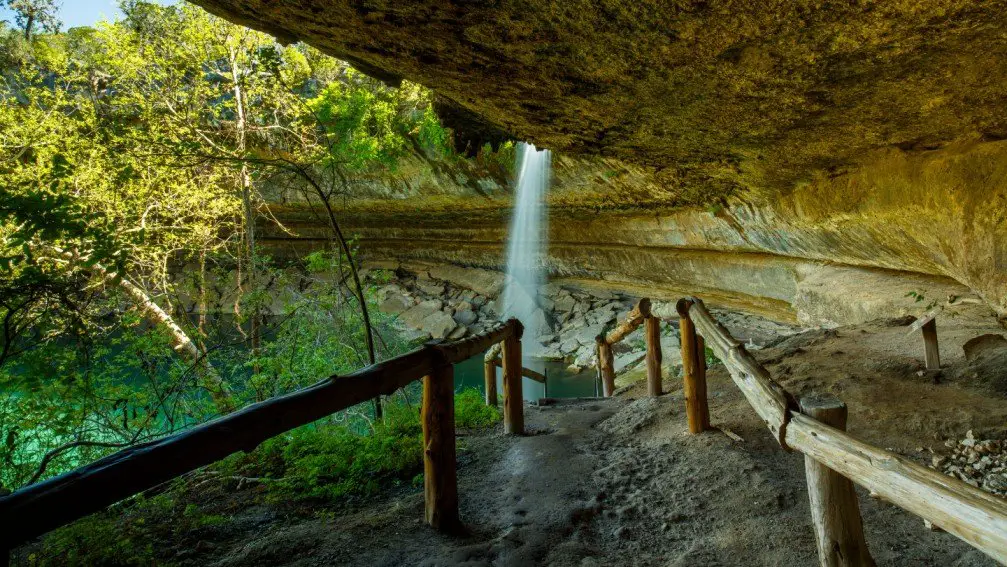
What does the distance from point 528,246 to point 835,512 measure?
15.9 meters

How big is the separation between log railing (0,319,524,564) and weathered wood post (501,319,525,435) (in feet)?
2.98

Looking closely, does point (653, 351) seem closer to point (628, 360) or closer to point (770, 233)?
point (770, 233)

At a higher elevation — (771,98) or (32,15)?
(32,15)

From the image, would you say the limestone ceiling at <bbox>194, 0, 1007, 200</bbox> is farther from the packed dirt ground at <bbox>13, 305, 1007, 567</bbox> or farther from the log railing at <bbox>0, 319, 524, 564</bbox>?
the packed dirt ground at <bbox>13, 305, 1007, 567</bbox>

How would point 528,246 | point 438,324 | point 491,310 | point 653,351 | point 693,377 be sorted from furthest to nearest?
point 491,310 → point 438,324 → point 528,246 → point 653,351 → point 693,377

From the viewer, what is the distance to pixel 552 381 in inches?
590

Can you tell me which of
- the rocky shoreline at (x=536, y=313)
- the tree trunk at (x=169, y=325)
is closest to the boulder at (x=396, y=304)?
the rocky shoreline at (x=536, y=313)

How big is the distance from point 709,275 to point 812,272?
3.29 metres

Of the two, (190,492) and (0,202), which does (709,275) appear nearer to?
(190,492)

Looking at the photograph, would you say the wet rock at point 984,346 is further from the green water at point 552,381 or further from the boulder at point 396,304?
the boulder at point 396,304

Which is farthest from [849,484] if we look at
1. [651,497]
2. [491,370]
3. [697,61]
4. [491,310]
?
[491,310]

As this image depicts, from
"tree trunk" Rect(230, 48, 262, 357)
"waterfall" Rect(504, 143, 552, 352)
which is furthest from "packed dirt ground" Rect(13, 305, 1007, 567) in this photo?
"waterfall" Rect(504, 143, 552, 352)

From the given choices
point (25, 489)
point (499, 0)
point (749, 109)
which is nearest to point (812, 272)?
point (749, 109)

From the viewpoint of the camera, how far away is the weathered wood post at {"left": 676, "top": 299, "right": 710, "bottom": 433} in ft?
13.5
